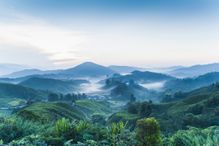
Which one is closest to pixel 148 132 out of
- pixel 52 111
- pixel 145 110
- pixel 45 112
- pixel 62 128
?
pixel 62 128

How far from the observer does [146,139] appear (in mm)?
8391

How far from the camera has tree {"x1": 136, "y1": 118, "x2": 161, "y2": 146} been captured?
8.37m

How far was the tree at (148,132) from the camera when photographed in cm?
837

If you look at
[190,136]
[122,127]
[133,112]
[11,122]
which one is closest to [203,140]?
[190,136]

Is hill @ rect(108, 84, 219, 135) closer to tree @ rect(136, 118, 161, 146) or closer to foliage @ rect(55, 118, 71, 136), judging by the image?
foliage @ rect(55, 118, 71, 136)

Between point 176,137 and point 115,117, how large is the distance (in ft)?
382

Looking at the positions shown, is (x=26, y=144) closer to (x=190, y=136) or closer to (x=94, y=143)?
(x=94, y=143)

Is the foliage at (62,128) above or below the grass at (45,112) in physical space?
above

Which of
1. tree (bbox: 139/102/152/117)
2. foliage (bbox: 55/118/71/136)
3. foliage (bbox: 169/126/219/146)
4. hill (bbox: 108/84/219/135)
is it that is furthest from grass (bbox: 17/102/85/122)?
foliage (bbox: 169/126/219/146)

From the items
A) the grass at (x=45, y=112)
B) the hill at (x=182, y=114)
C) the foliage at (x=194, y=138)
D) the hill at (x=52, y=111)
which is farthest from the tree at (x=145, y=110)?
the foliage at (x=194, y=138)

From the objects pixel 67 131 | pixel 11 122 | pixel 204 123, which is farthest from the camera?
pixel 204 123

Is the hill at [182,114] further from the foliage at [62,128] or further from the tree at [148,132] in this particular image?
the tree at [148,132]

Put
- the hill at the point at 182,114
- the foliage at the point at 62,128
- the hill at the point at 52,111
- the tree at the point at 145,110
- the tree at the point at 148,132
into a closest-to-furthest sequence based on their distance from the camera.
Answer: the tree at the point at 148,132, the foliage at the point at 62,128, the hill at the point at 52,111, the hill at the point at 182,114, the tree at the point at 145,110

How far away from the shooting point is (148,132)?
27.5ft
